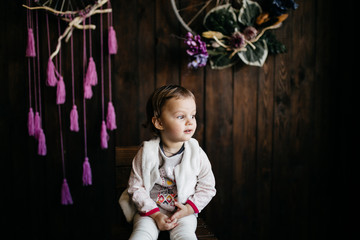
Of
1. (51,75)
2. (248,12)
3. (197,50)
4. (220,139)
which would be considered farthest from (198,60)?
(51,75)

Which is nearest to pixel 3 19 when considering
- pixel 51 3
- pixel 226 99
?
pixel 51 3

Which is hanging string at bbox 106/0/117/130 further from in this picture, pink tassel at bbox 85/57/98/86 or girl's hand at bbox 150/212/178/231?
girl's hand at bbox 150/212/178/231

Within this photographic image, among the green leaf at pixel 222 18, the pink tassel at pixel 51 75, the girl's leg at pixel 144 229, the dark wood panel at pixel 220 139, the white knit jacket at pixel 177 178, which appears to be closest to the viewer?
the girl's leg at pixel 144 229

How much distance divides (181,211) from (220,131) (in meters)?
0.75

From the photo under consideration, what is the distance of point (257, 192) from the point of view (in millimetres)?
1829

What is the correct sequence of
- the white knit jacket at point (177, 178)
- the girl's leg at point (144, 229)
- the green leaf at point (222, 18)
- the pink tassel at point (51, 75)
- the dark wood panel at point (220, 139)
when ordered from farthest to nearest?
the dark wood panel at point (220, 139) < the green leaf at point (222, 18) < the pink tassel at point (51, 75) < the white knit jacket at point (177, 178) < the girl's leg at point (144, 229)

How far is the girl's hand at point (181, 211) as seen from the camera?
1047mm

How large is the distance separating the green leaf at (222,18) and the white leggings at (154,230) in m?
0.94

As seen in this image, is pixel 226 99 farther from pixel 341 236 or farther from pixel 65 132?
pixel 341 236

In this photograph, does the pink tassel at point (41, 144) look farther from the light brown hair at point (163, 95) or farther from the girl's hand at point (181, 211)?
the girl's hand at point (181, 211)

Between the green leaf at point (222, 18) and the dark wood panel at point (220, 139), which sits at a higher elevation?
the green leaf at point (222, 18)

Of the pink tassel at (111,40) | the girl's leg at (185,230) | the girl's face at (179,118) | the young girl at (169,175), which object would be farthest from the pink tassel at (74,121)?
the girl's leg at (185,230)

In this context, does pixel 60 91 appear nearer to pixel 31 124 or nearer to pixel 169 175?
pixel 31 124

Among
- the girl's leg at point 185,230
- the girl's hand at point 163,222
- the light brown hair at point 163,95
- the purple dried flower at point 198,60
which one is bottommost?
the girl's leg at point 185,230
